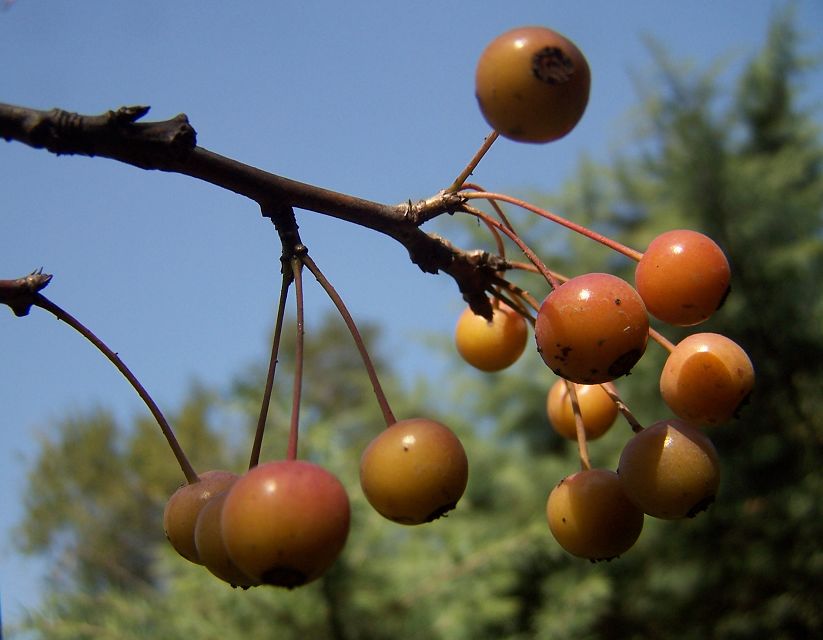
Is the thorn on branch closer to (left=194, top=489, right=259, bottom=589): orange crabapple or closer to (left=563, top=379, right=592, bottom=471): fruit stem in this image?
(left=194, top=489, right=259, bottom=589): orange crabapple

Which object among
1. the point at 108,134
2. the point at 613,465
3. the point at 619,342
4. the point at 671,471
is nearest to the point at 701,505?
the point at 671,471

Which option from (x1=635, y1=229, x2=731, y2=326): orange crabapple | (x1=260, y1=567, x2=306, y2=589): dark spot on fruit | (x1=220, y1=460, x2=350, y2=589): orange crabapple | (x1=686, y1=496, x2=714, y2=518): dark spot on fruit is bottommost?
(x1=260, y1=567, x2=306, y2=589): dark spot on fruit

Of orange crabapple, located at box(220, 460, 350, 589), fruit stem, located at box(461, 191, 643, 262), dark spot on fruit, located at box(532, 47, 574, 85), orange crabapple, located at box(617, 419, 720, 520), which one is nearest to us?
orange crabapple, located at box(220, 460, 350, 589)

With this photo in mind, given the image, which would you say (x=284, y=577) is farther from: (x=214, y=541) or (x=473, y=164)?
(x=473, y=164)

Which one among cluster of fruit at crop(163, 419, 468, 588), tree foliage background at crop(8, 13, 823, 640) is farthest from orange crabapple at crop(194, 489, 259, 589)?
tree foliage background at crop(8, 13, 823, 640)

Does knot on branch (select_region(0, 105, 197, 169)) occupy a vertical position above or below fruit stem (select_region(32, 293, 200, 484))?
above

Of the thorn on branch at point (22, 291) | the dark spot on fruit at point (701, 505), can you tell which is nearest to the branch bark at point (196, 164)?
the thorn on branch at point (22, 291)

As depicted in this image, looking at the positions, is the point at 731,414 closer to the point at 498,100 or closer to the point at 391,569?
the point at 498,100

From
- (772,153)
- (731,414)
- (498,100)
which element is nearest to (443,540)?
(731,414)
